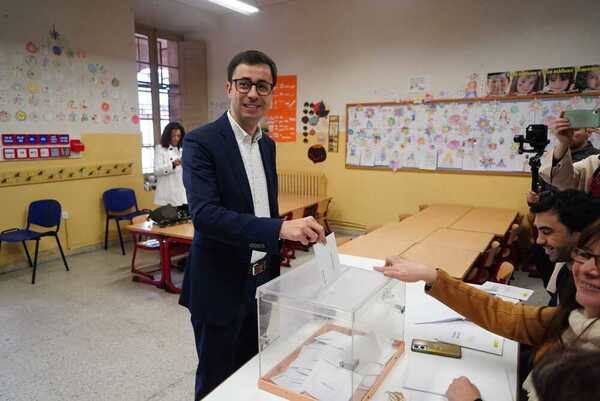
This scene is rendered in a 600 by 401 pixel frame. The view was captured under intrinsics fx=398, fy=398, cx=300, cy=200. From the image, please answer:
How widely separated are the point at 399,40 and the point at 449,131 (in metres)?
1.37

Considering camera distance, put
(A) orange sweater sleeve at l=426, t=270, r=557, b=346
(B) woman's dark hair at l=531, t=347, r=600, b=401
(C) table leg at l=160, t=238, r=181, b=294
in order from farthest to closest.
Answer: (C) table leg at l=160, t=238, r=181, b=294, (A) orange sweater sleeve at l=426, t=270, r=557, b=346, (B) woman's dark hair at l=531, t=347, r=600, b=401

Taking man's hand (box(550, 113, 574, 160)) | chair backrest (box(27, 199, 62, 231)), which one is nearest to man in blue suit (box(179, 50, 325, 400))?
man's hand (box(550, 113, 574, 160))

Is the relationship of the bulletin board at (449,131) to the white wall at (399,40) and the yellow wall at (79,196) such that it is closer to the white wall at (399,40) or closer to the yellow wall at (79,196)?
the white wall at (399,40)

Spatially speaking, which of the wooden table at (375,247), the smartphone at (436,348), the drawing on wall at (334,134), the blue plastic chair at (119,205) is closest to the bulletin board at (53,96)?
the blue plastic chair at (119,205)

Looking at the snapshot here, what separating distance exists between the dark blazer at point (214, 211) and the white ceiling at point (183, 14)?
486 cm

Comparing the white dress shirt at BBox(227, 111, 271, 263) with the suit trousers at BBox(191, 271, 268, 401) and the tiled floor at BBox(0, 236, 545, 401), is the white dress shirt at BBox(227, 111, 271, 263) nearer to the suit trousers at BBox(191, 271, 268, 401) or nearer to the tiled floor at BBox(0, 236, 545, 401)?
the suit trousers at BBox(191, 271, 268, 401)

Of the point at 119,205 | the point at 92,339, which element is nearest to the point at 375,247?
the point at 92,339

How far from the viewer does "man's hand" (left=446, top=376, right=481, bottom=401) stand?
1.06m

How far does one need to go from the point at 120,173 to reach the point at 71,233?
38.4 inches

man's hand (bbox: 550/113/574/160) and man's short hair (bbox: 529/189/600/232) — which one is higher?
man's hand (bbox: 550/113/574/160)

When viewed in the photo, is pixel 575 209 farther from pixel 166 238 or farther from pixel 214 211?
pixel 166 238

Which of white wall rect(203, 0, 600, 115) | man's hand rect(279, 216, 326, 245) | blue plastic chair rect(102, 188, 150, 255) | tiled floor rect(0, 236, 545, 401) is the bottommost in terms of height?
tiled floor rect(0, 236, 545, 401)

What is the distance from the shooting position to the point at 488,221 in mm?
4047

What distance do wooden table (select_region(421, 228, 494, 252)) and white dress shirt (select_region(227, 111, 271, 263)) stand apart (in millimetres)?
1952
